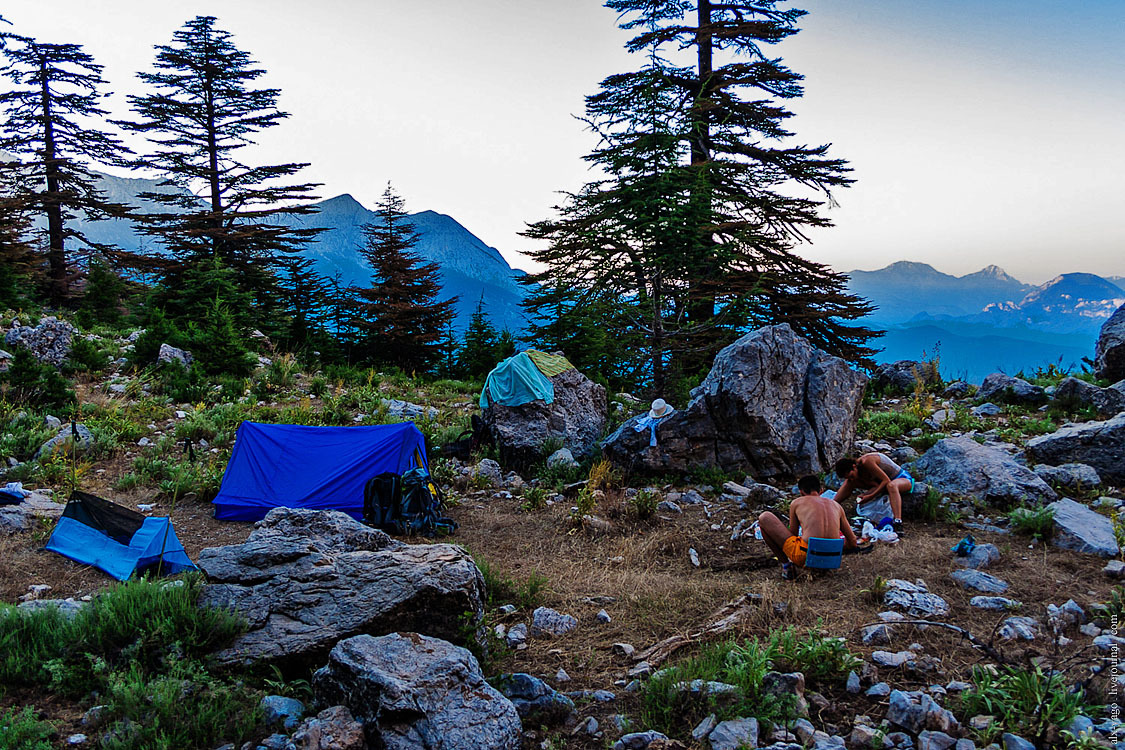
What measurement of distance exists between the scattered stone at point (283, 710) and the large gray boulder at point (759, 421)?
6.42 m

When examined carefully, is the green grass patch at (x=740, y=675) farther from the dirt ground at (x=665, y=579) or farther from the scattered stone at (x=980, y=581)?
the scattered stone at (x=980, y=581)

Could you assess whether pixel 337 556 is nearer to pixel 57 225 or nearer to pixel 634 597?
pixel 634 597

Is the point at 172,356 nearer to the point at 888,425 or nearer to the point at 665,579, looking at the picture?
the point at 665,579

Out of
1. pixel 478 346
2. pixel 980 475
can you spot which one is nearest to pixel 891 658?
pixel 980 475

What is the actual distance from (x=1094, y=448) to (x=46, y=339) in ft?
65.1

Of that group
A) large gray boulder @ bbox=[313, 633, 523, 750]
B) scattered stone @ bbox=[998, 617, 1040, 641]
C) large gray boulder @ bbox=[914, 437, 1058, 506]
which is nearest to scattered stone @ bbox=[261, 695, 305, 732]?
large gray boulder @ bbox=[313, 633, 523, 750]

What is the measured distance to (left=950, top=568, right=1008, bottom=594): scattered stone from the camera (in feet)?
16.6

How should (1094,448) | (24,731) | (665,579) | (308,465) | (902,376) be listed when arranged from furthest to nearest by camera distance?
(902,376)
(308,465)
(1094,448)
(665,579)
(24,731)

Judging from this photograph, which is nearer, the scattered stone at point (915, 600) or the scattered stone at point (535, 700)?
the scattered stone at point (535, 700)

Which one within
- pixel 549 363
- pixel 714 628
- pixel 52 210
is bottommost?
pixel 714 628

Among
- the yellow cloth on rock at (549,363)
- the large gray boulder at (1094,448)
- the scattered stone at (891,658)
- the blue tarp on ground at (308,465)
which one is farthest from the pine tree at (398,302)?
the scattered stone at (891,658)

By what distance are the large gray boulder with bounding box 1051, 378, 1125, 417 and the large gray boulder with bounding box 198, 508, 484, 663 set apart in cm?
1201

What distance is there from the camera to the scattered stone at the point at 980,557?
18.4 feet

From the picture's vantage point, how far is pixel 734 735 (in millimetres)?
3203
